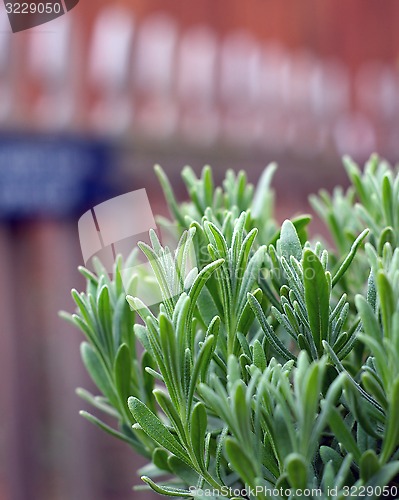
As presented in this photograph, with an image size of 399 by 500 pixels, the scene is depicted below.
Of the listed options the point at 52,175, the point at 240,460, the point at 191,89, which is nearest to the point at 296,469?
the point at 240,460

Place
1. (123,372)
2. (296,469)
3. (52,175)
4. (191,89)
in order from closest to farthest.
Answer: (296,469)
(123,372)
(52,175)
(191,89)

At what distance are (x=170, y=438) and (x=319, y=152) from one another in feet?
3.36

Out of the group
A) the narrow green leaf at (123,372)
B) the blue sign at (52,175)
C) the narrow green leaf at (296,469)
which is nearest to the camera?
the narrow green leaf at (296,469)

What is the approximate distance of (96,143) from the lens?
1081 millimetres

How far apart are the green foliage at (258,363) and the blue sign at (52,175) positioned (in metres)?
0.65

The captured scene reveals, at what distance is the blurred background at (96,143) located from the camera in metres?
1.03

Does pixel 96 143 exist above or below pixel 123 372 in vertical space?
above

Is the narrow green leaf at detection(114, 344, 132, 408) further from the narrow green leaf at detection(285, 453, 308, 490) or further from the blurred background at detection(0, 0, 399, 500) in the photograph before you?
the blurred background at detection(0, 0, 399, 500)

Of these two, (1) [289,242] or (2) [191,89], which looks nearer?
(1) [289,242]

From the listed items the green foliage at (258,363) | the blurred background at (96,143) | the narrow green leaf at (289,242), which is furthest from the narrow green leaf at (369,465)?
the blurred background at (96,143)

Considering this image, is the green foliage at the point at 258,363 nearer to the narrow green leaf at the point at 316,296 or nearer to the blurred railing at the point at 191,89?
the narrow green leaf at the point at 316,296

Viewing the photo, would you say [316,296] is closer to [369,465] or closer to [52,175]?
[369,465]

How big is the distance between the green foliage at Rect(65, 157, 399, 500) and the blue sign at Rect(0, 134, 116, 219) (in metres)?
0.65

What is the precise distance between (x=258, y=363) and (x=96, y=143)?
0.83 metres
